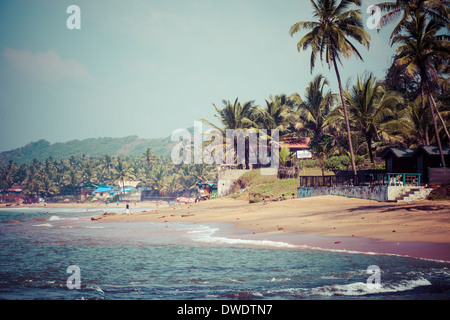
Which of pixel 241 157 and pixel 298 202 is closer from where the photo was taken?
pixel 298 202

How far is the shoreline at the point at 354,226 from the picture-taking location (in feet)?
45.9

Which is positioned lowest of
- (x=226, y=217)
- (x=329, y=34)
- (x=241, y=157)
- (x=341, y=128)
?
(x=226, y=217)

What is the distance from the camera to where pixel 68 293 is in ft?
32.5

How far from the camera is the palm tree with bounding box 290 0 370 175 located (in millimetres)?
31703

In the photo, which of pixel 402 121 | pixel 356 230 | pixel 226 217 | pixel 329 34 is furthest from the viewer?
pixel 402 121

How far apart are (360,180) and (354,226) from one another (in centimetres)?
1282

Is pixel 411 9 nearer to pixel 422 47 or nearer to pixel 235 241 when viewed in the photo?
pixel 422 47

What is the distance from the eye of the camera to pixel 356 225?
62.0ft

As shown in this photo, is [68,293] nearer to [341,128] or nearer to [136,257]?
[136,257]

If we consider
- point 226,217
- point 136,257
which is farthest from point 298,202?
point 136,257

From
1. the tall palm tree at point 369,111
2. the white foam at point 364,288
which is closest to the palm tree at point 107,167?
the tall palm tree at point 369,111
